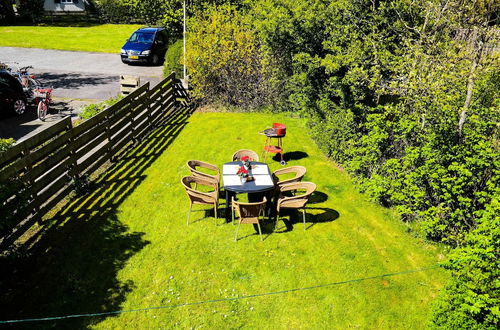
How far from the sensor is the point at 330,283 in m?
7.45

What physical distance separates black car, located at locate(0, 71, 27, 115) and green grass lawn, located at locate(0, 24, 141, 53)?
14.0 m

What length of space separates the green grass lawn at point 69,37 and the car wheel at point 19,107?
13.9m

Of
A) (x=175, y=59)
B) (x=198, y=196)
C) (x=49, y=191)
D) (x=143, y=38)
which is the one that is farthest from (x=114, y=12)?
(x=198, y=196)

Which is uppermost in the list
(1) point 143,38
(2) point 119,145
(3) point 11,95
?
(1) point 143,38

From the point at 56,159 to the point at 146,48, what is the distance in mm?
15590

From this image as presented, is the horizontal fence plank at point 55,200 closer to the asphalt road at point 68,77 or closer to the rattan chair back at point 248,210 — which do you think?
the rattan chair back at point 248,210

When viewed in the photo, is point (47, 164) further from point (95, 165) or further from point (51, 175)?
point (95, 165)

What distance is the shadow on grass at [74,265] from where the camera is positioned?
646cm

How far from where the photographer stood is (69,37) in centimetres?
3175

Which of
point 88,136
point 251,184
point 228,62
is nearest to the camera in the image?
point 251,184

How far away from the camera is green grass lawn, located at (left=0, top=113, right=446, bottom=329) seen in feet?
21.8

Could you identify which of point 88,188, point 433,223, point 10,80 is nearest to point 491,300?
point 433,223

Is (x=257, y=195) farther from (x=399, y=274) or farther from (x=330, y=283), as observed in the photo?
(x=399, y=274)

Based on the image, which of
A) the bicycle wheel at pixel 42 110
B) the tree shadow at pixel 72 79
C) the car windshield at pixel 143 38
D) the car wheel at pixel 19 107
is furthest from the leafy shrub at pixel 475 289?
the car windshield at pixel 143 38
